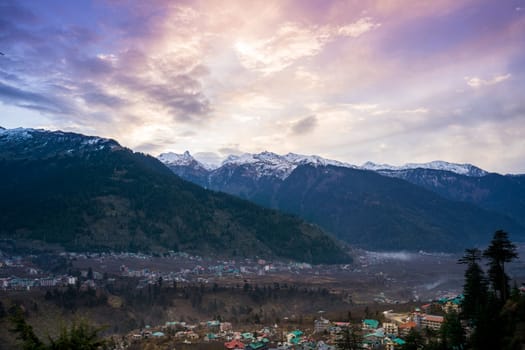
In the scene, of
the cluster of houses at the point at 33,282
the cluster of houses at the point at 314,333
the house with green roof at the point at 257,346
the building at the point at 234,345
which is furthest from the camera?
the cluster of houses at the point at 33,282

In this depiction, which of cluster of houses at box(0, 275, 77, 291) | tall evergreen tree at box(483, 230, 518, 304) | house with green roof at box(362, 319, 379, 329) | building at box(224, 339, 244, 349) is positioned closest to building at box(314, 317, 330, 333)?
house with green roof at box(362, 319, 379, 329)

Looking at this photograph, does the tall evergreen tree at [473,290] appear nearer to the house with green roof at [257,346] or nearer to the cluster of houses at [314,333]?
the cluster of houses at [314,333]

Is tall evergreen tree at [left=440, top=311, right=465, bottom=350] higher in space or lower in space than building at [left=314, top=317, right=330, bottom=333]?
higher

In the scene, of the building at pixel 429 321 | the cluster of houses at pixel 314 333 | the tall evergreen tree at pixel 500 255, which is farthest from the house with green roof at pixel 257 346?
the tall evergreen tree at pixel 500 255

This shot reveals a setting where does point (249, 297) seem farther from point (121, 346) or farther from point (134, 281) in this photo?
point (121, 346)

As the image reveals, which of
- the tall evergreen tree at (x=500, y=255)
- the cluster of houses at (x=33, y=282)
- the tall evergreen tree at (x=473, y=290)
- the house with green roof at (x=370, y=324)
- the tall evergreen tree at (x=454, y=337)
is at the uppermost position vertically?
the tall evergreen tree at (x=500, y=255)

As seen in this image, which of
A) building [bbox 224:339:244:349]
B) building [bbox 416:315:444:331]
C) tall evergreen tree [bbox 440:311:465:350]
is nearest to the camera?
tall evergreen tree [bbox 440:311:465:350]

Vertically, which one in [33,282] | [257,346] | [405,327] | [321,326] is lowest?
[257,346]

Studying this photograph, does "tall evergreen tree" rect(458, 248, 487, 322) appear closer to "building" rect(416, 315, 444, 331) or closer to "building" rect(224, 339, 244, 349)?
"building" rect(416, 315, 444, 331)

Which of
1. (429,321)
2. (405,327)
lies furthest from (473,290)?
(405,327)

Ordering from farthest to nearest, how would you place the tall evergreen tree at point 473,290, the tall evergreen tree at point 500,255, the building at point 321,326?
the building at point 321,326
the tall evergreen tree at point 473,290
the tall evergreen tree at point 500,255

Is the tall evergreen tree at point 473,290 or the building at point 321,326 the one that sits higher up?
the tall evergreen tree at point 473,290

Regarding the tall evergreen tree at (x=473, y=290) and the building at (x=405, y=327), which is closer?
the tall evergreen tree at (x=473, y=290)

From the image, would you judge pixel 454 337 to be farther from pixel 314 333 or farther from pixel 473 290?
pixel 314 333
